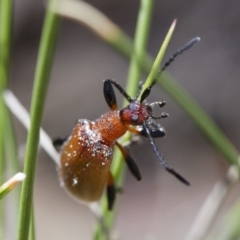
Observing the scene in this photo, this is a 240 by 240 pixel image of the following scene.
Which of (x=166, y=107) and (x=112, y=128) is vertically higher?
(x=166, y=107)

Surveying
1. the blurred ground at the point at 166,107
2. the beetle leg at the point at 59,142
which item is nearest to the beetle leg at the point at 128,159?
the beetle leg at the point at 59,142

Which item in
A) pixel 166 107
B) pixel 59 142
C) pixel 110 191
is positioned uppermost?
pixel 166 107

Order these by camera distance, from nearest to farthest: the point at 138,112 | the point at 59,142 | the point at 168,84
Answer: the point at 168,84, the point at 138,112, the point at 59,142

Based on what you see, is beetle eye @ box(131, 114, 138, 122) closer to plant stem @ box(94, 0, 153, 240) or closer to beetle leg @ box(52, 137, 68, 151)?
plant stem @ box(94, 0, 153, 240)

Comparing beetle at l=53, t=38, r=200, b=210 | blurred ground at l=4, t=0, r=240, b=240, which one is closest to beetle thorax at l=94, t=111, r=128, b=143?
beetle at l=53, t=38, r=200, b=210

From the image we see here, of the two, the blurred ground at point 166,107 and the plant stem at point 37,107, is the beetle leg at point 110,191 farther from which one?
the blurred ground at point 166,107

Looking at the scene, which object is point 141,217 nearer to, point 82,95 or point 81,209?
point 81,209

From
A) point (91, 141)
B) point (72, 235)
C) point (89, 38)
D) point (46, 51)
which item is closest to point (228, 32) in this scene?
point (89, 38)

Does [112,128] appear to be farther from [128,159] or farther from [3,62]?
[3,62]

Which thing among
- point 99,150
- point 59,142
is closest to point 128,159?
point 99,150
